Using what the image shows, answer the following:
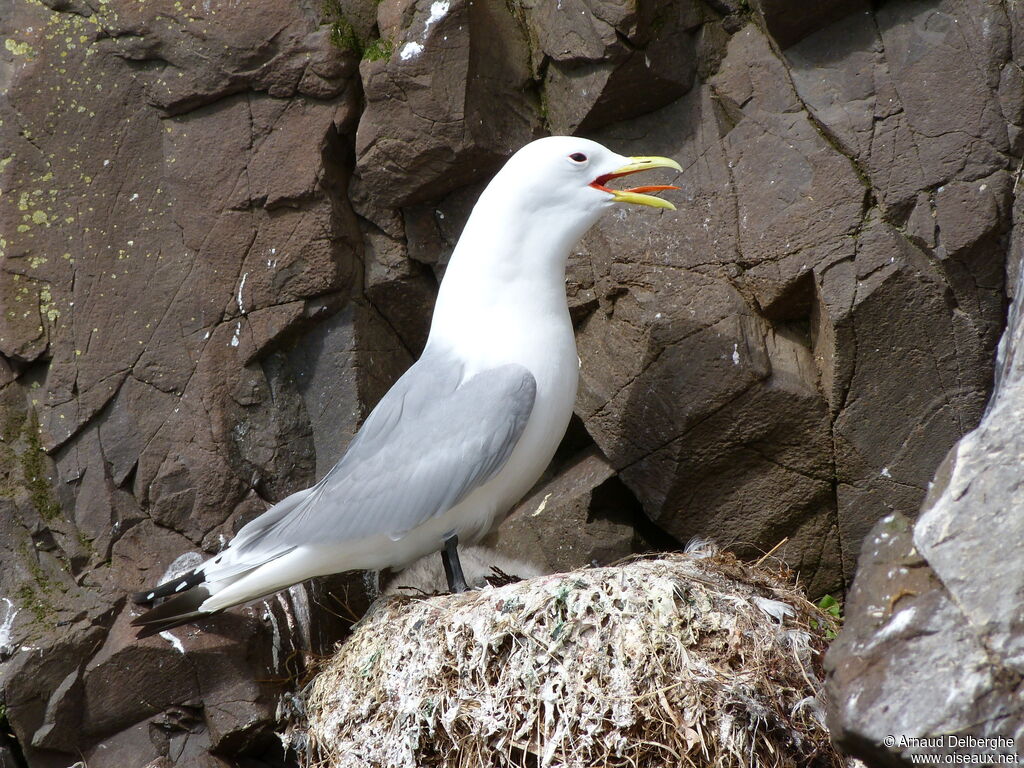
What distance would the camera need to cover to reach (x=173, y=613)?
332 cm

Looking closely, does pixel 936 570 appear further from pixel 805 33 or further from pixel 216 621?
pixel 216 621

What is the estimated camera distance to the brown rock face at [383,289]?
3.41m

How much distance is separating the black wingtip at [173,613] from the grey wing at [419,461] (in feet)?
0.69

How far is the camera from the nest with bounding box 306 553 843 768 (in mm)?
2723

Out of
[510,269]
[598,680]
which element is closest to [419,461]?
[510,269]

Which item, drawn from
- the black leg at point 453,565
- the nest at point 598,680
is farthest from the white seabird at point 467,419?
the nest at point 598,680

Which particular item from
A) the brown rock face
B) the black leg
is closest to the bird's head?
the brown rock face

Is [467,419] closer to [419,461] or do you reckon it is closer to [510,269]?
[419,461]

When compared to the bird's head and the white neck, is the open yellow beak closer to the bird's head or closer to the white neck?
the bird's head

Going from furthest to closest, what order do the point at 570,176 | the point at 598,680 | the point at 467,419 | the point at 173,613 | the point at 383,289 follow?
the point at 383,289 → the point at 570,176 → the point at 173,613 → the point at 467,419 → the point at 598,680

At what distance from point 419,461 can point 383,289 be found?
0.95 m

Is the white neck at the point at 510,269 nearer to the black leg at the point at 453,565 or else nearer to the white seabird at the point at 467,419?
the white seabird at the point at 467,419

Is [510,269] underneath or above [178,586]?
above

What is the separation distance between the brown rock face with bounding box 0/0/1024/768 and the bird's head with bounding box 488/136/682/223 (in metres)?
0.34
